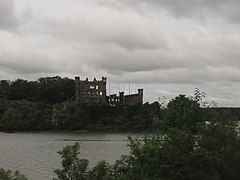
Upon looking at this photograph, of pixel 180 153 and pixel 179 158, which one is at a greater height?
pixel 180 153

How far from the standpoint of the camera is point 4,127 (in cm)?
16200

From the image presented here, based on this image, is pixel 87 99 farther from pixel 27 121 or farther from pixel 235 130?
pixel 235 130

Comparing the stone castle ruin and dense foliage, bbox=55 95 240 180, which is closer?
dense foliage, bbox=55 95 240 180

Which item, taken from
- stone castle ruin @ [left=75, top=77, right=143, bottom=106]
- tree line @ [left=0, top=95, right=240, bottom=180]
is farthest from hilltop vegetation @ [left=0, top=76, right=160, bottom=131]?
tree line @ [left=0, top=95, right=240, bottom=180]

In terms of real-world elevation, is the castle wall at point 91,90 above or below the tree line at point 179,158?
above

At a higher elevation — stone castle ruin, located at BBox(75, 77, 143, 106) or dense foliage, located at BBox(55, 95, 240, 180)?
stone castle ruin, located at BBox(75, 77, 143, 106)

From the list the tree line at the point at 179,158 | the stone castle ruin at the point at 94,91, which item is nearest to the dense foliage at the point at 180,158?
the tree line at the point at 179,158

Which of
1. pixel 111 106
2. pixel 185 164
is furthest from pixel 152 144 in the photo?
pixel 111 106

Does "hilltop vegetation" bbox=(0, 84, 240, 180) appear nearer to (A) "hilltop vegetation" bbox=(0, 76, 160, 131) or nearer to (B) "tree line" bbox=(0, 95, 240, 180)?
(B) "tree line" bbox=(0, 95, 240, 180)

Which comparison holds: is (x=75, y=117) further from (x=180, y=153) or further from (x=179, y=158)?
(x=179, y=158)

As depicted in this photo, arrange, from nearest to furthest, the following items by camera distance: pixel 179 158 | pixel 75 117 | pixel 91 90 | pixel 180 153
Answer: pixel 179 158
pixel 180 153
pixel 75 117
pixel 91 90

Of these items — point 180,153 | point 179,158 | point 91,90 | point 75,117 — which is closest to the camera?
point 179,158

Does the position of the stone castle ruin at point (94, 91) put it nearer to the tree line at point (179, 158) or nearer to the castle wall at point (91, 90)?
the castle wall at point (91, 90)

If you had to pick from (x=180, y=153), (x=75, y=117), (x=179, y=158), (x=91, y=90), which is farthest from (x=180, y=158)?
(x=91, y=90)
